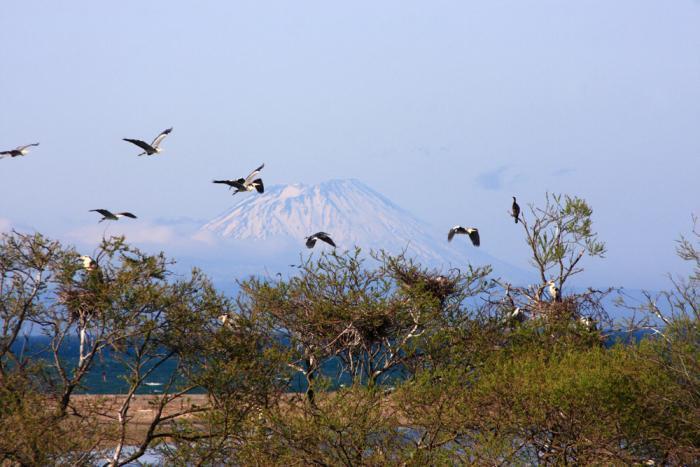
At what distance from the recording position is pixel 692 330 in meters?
25.4

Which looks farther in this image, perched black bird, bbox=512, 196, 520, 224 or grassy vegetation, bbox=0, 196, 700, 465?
perched black bird, bbox=512, 196, 520, 224

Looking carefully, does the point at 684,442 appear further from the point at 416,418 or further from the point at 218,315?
the point at 218,315

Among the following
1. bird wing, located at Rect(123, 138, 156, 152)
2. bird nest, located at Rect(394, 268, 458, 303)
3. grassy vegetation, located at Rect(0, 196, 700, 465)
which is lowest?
grassy vegetation, located at Rect(0, 196, 700, 465)

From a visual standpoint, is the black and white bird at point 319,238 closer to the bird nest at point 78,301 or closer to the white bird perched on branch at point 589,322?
the white bird perched on branch at point 589,322

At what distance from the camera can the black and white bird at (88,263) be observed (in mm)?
26344

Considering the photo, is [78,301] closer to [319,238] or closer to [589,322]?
[319,238]

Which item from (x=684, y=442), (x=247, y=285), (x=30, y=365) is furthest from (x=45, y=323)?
(x=684, y=442)

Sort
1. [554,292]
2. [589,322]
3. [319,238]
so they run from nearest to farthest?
[589,322] → [554,292] → [319,238]

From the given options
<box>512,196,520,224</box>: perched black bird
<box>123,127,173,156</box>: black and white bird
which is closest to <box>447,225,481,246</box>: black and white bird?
<box>512,196,520,224</box>: perched black bird

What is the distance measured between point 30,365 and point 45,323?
1.13 m

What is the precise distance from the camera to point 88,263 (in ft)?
87.2

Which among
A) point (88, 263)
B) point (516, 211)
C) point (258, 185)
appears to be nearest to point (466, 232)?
point (516, 211)

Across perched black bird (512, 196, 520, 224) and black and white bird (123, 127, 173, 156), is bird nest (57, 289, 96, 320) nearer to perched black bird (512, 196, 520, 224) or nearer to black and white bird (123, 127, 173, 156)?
black and white bird (123, 127, 173, 156)

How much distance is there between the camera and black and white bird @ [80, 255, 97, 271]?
26344 mm
